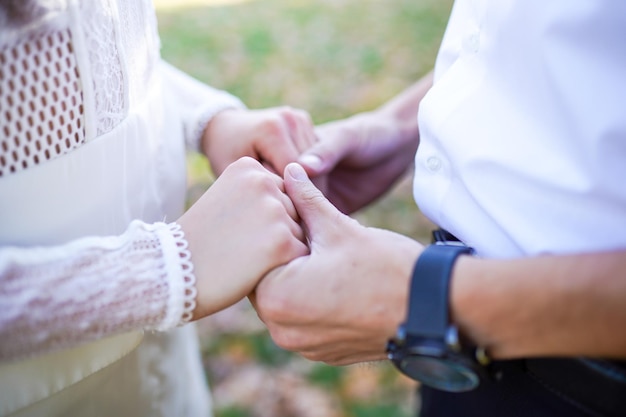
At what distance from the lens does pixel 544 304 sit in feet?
3.42

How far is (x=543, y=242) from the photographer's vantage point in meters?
1.18

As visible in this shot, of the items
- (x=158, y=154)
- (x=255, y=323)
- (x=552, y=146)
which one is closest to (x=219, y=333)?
(x=255, y=323)

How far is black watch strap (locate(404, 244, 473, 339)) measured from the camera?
1.08 m

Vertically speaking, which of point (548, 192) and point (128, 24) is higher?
point (128, 24)

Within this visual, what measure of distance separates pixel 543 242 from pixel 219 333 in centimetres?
269

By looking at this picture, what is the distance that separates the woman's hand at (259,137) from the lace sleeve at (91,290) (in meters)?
0.52

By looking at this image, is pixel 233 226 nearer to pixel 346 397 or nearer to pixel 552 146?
pixel 552 146

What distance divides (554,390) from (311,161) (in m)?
0.77

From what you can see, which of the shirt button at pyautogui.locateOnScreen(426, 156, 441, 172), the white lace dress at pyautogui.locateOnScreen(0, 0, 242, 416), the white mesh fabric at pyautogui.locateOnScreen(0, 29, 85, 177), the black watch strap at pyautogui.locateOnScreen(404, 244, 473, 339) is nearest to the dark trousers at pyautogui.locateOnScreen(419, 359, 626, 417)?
the black watch strap at pyautogui.locateOnScreen(404, 244, 473, 339)

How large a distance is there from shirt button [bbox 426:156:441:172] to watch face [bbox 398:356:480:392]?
41 centimetres

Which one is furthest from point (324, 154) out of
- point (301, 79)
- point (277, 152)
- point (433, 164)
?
point (301, 79)

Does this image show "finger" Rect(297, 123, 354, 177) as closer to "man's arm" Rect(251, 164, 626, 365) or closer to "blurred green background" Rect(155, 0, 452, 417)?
"man's arm" Rect(251, 164, 626, 365)

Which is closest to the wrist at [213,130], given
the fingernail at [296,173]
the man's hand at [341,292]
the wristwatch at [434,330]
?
the fingernail at [296,173]

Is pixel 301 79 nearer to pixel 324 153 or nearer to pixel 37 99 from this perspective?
pixel 324 153
